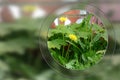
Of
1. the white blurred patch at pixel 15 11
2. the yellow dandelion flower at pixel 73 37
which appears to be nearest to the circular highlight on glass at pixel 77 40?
the yellow dandelion flower at pixel 73 37

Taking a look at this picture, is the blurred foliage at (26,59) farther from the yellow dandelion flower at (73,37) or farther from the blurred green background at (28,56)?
the yellow dandelion flower at (73,37)

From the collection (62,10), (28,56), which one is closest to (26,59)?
(28,56)

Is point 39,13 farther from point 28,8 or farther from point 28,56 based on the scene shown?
point 28,56

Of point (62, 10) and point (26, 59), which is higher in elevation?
point (62, 10)

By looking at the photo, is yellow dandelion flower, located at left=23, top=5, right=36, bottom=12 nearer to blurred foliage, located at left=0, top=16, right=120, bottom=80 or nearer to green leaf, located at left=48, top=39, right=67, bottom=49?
blurred foliage, located at left=0, top=16, right=120, bottom=80

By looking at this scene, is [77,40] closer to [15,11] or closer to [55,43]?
[55,43]

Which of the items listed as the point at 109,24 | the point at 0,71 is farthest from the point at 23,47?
the point at 109,24
